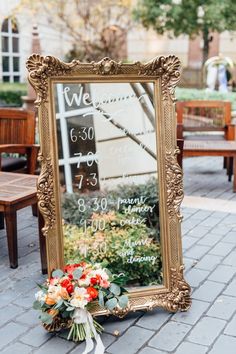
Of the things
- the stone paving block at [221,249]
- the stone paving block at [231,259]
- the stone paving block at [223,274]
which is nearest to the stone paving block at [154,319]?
the stone paving block at [223,274]

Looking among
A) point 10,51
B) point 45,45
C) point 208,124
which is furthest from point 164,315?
point 45,45

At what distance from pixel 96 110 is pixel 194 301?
1337 mm

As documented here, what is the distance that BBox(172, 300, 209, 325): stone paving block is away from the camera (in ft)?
9.19

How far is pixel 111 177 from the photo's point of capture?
2807 mm

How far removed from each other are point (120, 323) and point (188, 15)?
1209 centimetres

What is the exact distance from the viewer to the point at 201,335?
8.67 ft

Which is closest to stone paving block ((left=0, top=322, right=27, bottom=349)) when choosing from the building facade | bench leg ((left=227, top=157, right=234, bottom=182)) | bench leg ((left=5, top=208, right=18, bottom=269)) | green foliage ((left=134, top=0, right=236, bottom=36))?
bench leg ((left=5, top=208, right=18, bottom=269))

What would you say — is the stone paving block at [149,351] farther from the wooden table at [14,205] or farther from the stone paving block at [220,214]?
the stone paving block at [220,214]

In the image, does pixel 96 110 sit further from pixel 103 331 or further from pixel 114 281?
pixel 103 331

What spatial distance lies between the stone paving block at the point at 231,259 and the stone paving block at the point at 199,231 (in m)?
0.48

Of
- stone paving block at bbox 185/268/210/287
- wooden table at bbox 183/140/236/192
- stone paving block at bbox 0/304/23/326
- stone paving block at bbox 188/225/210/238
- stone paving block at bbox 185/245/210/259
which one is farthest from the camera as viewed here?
wooden table at bbox 183/140/236/192

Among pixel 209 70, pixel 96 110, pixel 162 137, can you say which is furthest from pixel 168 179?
pixel 209 70

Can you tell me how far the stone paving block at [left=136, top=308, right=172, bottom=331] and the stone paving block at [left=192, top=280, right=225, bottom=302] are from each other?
31 centimetres

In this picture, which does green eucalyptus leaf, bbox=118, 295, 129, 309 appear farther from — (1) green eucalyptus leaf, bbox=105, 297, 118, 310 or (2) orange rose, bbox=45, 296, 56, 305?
(2) orange rose, bbox=45, 296, 56, 305
